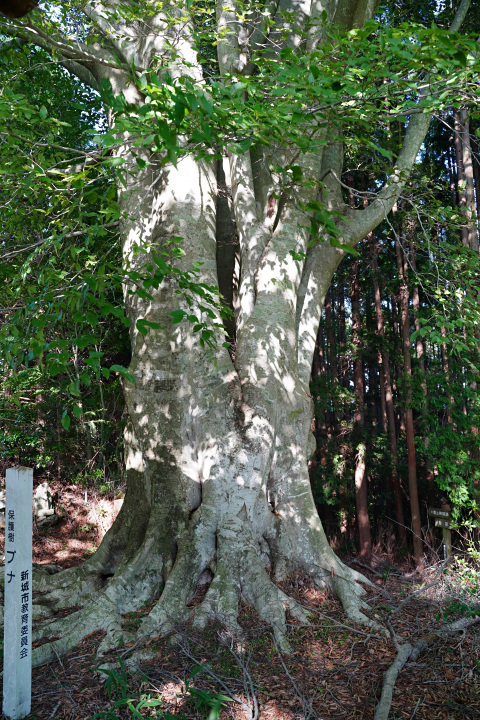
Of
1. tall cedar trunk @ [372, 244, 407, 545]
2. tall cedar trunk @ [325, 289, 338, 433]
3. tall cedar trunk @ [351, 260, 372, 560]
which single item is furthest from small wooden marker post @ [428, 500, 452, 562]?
tall cedar trunk @ [325, 289, 338, 433]

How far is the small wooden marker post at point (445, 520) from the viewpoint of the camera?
28.0 feet

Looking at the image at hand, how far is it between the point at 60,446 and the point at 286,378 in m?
6.65

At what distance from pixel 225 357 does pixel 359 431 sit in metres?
7.50

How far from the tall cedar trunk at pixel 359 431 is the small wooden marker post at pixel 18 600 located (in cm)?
884

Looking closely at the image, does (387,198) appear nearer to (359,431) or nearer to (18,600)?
(18,600)

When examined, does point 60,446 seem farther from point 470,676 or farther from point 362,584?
point 470,676

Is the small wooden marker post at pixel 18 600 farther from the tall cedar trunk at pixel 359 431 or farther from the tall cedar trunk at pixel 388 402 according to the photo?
the tall cedar trunk at pixel 388 402

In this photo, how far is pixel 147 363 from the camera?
5477 millimetres

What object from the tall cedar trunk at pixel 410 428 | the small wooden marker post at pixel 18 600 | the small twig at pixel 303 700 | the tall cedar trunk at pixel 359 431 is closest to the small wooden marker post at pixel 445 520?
the tall cedar trunk at pixel 410 428

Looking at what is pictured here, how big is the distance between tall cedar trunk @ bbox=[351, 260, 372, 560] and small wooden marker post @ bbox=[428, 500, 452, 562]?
2.25 metres

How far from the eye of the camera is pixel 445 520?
8.90 m

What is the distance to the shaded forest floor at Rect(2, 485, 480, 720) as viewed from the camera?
10.8 feet

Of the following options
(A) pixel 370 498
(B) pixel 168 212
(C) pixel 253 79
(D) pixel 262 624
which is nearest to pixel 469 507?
(A) pixel 370 498

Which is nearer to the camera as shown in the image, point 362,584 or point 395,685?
point 395,685
